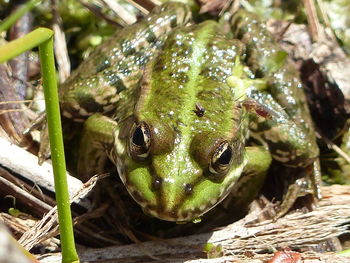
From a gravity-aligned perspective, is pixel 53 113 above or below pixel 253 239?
above

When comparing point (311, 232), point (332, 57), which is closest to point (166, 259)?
point (311, 232)

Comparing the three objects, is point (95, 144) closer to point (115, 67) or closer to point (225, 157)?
point (115, 67)

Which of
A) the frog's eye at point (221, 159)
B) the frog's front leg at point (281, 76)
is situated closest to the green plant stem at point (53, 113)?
the frog's eye at point (221, 159)

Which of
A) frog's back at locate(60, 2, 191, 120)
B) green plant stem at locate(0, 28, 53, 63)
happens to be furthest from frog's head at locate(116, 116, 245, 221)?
green plant stem at locate(0, 28, 53, 63)

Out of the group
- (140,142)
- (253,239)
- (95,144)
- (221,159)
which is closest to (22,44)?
(140,142)

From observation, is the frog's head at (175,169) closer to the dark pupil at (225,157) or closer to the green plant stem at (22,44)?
the dark pupil at (225,157)

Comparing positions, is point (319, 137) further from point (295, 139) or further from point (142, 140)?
point (142, 140)

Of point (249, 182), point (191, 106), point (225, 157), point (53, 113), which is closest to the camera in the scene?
point (53, 113)
